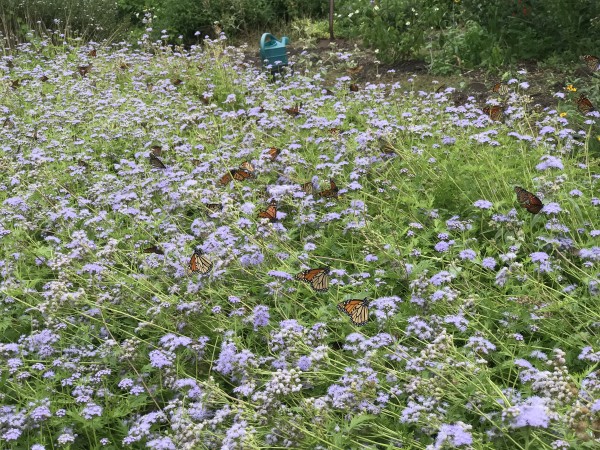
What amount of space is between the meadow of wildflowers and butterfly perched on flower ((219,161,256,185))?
4 centimetres

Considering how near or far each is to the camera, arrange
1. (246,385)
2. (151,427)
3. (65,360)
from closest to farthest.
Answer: (246,385)
(151,427)
(65,360)

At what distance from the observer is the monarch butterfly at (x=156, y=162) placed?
476 cm

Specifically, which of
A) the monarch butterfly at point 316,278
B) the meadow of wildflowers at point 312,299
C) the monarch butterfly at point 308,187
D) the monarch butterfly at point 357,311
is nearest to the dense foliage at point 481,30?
the meadow of wildflowers at point 312,299

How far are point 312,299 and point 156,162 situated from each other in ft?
6.65

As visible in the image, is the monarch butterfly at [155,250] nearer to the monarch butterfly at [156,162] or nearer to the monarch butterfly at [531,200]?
the monarch butterfly at [156,162]

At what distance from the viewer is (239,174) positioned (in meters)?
4.25

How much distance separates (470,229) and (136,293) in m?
1.79

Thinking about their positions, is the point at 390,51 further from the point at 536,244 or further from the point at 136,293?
the point at 136,293

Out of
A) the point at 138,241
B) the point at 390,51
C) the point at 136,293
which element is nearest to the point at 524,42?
the point at 390,51

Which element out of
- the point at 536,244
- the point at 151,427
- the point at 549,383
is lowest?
the point at 151,427

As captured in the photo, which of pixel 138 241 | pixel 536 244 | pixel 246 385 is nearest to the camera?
pixel 246 385

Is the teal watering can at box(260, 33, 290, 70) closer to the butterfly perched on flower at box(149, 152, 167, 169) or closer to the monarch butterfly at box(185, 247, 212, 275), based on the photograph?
the butterfly perched on flower at box(149, 152, 167, 169)

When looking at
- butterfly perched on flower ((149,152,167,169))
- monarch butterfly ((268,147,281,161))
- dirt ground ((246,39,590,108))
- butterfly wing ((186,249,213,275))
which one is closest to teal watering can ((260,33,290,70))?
dirt ground ((246,39,590,108))

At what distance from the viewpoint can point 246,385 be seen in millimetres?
2549
